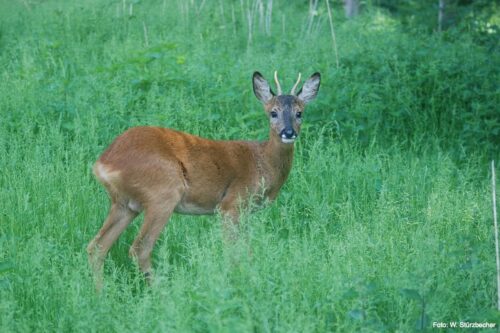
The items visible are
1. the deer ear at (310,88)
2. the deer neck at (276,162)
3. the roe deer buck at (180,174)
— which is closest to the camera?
the roe deer buck at (180,174)

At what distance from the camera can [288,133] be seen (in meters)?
6.36

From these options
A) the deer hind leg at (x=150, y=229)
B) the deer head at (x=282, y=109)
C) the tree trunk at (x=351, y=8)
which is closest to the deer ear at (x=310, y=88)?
the deer head at (x=282, y=109)

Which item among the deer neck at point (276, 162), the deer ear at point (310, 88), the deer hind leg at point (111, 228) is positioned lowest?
the deer hind leg at point (111, 228)

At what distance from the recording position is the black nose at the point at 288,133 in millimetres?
6348

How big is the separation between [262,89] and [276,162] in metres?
0.64

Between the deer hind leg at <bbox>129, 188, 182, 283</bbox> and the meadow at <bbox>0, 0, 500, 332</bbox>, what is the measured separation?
16cm

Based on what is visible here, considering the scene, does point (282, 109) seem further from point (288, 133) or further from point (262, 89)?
point (262, 89)

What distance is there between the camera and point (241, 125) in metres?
7.71

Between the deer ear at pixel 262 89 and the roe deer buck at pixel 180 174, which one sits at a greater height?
the deer ear at pixel 262 89

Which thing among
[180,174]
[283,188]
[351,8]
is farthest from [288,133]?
[351,8]

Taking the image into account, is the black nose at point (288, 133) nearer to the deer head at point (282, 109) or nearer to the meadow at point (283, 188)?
the deer head at point (282, 109)

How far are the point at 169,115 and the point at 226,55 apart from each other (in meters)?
2.22

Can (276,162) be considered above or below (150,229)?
above

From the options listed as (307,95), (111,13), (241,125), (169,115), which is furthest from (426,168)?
(111,13)
